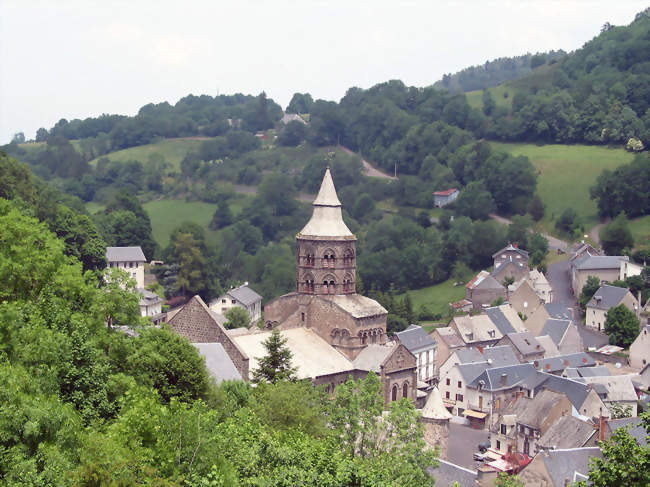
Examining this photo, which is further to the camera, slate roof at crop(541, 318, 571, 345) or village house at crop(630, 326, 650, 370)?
slate roof at crop(541, 318, 571, 345)

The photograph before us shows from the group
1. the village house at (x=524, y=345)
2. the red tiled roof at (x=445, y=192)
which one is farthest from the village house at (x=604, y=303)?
the red tiled roof at (x=445, y=192)

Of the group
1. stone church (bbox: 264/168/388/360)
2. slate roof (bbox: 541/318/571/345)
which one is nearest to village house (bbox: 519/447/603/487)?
stone church (bbox: 264/168/388/360)

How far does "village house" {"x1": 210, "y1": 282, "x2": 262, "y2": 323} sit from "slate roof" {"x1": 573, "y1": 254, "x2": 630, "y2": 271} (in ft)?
129

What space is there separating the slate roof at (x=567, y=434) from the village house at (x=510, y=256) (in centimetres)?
5370

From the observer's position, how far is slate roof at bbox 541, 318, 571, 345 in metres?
90.1

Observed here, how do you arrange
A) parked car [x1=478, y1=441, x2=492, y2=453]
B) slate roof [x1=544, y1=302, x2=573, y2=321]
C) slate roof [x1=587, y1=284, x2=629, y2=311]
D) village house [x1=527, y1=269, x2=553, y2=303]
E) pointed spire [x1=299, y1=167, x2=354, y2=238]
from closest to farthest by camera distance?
parked car [x1=478, y1=441, x2=492, y2=453] < pointed spire [x1=299, y1=167, x2=354, y2=238] < slate roof [x1=587, y1=284, x2=629, y2=311] < slate roof [x1=544, y1=302, x2=573, y2=321] < village house [x1=527, y1=269, x2=553, y2=303]

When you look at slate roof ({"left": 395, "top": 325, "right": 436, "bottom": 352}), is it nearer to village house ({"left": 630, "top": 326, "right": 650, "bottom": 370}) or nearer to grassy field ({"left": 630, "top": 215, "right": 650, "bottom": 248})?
village house ({"left": 630, "top": 326, "right": 650, "bottom": 370})

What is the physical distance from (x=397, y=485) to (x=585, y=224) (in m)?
112

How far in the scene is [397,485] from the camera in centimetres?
2830

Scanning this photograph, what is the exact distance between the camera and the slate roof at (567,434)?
57.9 m

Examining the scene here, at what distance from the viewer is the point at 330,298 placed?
66312mm

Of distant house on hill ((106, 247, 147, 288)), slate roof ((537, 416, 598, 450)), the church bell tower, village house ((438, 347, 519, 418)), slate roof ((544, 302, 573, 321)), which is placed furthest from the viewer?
distant house on hill ((106, 247, 147, 288))

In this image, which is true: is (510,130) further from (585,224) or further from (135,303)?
(135,303)

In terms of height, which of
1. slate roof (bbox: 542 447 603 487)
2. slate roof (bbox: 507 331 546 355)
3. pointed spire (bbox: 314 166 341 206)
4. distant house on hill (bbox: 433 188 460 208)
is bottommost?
slate roof (bbox: 507 331 546 355)
